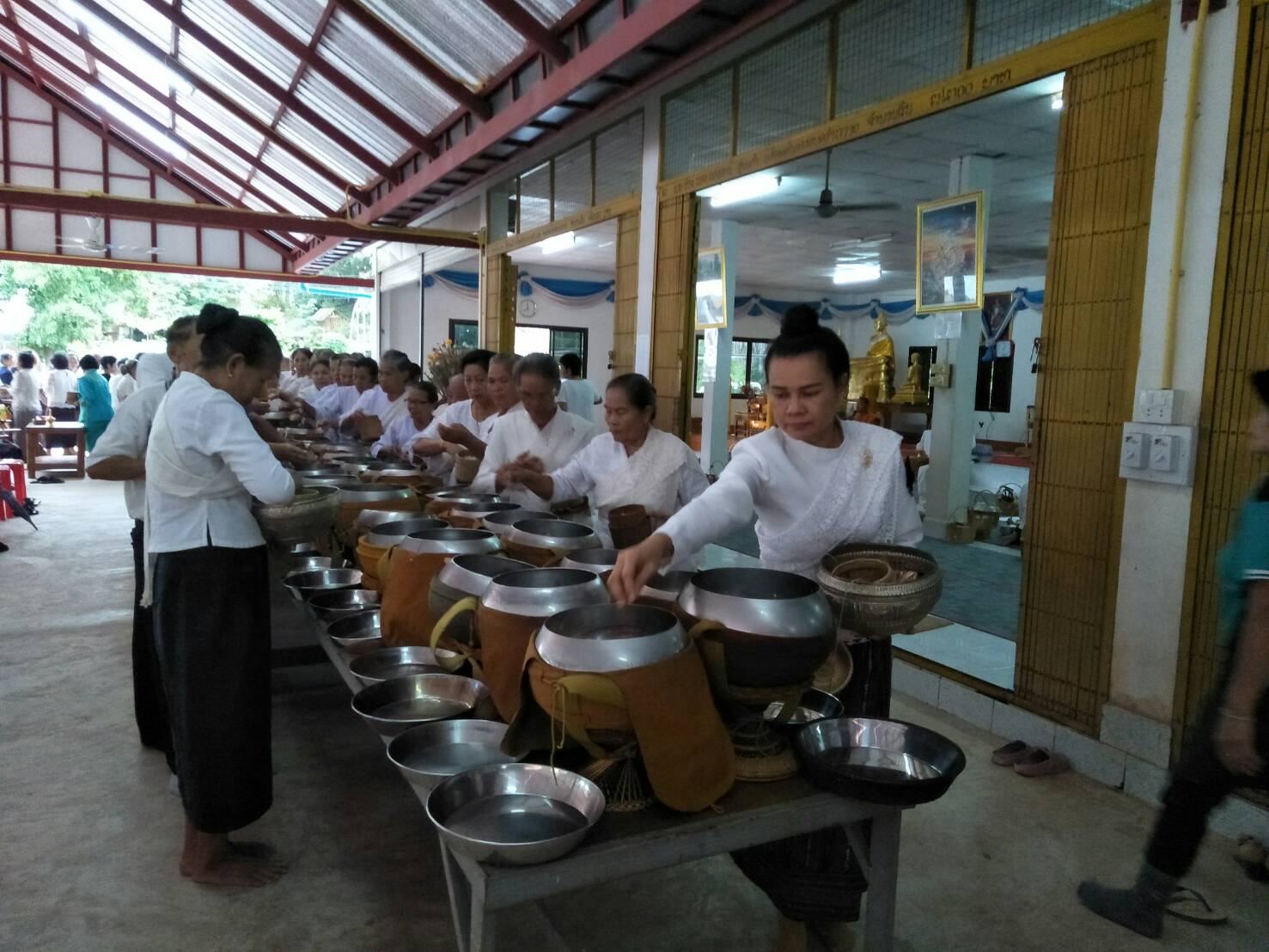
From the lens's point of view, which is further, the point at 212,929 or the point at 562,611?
the point at 212,929

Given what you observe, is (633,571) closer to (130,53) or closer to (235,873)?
(235,873)

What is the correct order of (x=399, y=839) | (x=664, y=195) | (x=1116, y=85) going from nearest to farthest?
(x=399, y=839) < (x=1116, y=85) < (x=664, y=195)

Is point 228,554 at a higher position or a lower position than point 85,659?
higher

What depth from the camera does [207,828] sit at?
2197 mm

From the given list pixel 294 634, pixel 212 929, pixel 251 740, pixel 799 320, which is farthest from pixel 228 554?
pixel 294 634

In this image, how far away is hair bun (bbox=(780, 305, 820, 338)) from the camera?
71.5 inches

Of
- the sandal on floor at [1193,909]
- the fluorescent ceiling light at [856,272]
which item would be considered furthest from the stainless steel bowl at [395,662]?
the fluorescent ceiling light at [856,272]

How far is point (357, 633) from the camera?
228 centimetres

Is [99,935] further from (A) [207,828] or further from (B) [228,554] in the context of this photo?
(B) [228,554]

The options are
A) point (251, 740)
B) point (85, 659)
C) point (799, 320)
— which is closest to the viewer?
point (799, 320)

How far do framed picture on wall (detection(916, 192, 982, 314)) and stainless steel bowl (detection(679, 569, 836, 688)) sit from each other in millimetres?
4271

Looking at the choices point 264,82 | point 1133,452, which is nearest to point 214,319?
point 1133,452

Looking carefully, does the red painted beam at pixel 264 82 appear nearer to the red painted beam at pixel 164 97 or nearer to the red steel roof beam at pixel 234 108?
the red steel roof beam at pixel 234 108

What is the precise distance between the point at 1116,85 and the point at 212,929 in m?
3.41
